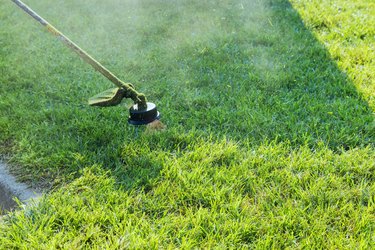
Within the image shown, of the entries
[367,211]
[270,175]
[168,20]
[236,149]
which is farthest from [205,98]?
[168,20]

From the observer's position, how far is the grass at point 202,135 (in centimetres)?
202

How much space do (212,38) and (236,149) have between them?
188cm

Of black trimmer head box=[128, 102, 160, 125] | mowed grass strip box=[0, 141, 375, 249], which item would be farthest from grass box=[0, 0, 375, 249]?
black trimmer head box=[128, 102, 160, 125]

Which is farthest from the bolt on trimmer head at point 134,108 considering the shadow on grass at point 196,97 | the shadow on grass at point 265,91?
the shadow on grass at point 265,91

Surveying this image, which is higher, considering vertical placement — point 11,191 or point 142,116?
point 142,116

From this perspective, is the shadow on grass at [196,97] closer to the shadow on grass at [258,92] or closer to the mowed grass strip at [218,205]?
the shadow on grass at [258,92]

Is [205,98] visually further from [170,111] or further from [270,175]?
[270,175]

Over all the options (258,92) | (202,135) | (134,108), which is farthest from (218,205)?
(258,92)

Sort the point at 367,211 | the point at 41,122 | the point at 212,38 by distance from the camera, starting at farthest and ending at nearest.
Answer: the point at 212,38, the point at 41,122, the point at 367,211

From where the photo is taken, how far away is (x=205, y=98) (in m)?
3.14

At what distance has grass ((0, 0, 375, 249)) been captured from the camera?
202 cm

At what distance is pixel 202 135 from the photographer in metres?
2.71

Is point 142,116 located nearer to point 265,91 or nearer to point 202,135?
Result: point 202,135

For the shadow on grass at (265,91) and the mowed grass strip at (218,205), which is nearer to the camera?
the mowed grass strip at (218,205)
